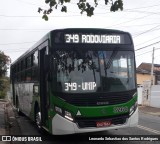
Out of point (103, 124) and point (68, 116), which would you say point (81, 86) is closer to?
point (68, 116)

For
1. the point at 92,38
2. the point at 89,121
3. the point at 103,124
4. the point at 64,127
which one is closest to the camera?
the point at 64,127

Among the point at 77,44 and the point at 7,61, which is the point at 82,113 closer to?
the point at 77,44

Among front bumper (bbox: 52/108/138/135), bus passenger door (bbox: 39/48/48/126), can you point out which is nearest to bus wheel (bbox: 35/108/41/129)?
bus passenger door (bbox: 39/48/48/126)

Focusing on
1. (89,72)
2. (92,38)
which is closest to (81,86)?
(89,72)

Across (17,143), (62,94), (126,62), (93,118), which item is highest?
(126,62)

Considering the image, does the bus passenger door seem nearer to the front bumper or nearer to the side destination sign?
the side destination sign

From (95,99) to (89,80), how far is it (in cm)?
53

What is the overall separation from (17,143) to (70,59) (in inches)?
128

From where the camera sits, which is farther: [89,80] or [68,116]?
[89,80]

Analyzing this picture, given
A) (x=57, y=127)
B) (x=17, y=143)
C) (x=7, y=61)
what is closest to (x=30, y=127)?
(x=17, y=143)

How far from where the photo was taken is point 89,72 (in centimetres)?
1002

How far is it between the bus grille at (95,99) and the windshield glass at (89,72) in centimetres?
14

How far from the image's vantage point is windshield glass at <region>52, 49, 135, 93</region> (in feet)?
32.5

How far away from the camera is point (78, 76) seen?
32.7 feet
